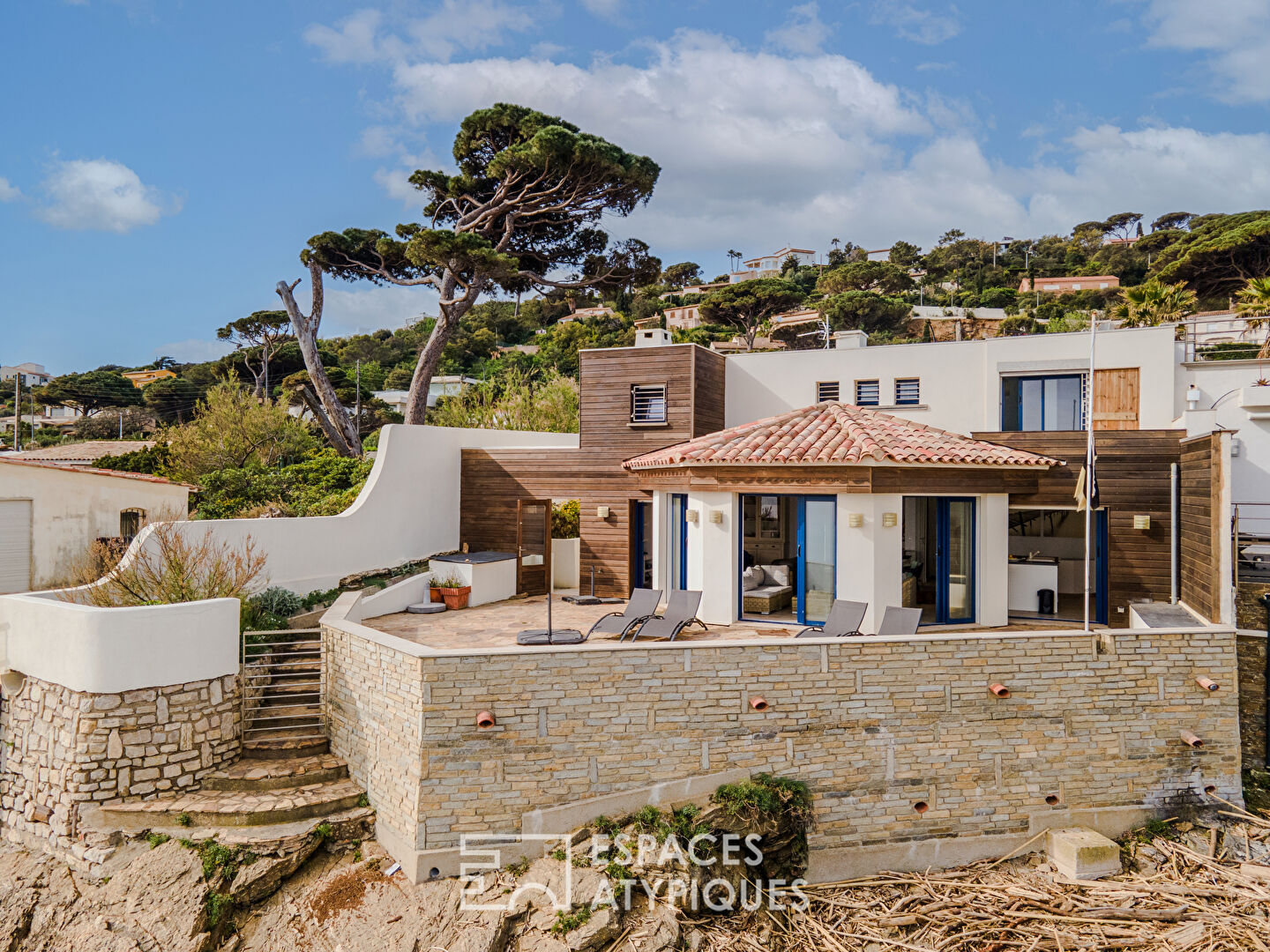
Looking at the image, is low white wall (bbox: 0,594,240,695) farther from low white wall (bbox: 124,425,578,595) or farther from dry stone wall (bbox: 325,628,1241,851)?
low white wall (bbox: 124,425,578,595)

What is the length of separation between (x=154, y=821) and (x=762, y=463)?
10.4 m

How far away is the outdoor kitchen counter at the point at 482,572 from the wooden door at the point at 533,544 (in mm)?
308

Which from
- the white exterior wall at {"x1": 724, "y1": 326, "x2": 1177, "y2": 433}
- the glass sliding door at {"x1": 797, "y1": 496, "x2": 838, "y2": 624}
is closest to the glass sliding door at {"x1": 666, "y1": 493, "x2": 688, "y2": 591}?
the glass sliding door at {"x1": 797, "y1": 496, "x2": 838, "y2": 624}

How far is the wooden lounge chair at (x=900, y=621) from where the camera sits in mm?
11008

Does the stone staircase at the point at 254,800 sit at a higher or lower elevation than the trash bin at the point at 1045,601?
lower

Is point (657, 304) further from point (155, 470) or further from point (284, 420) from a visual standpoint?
point (155, 470)

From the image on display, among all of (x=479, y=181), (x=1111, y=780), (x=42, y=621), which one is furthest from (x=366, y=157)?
(x=1111, y=780)

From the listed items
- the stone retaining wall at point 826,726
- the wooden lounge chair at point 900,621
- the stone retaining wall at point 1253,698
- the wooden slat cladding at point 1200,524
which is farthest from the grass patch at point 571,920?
the stone retaining wall at point 1253,698

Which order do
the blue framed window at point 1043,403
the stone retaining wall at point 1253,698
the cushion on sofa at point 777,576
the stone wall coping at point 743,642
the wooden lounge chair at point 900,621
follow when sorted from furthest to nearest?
1. the blue framed window at point 1043,403
2. the cushion on sofa at point 777,576
3. the stone retaining wall at point 1253,698
4. the wooden lounge chair at point 900,621
5. the stone wall coping at point 743,642

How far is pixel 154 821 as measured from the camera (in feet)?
31.7

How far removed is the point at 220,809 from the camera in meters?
9.62

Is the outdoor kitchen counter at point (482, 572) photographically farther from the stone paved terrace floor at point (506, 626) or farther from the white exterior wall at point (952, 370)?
the white exterior wall at point (952, 370)

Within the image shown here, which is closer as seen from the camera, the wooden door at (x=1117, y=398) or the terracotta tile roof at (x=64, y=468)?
the terracotta tile roof at (x=64, y=468)

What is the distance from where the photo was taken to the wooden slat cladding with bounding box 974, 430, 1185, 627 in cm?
1416
